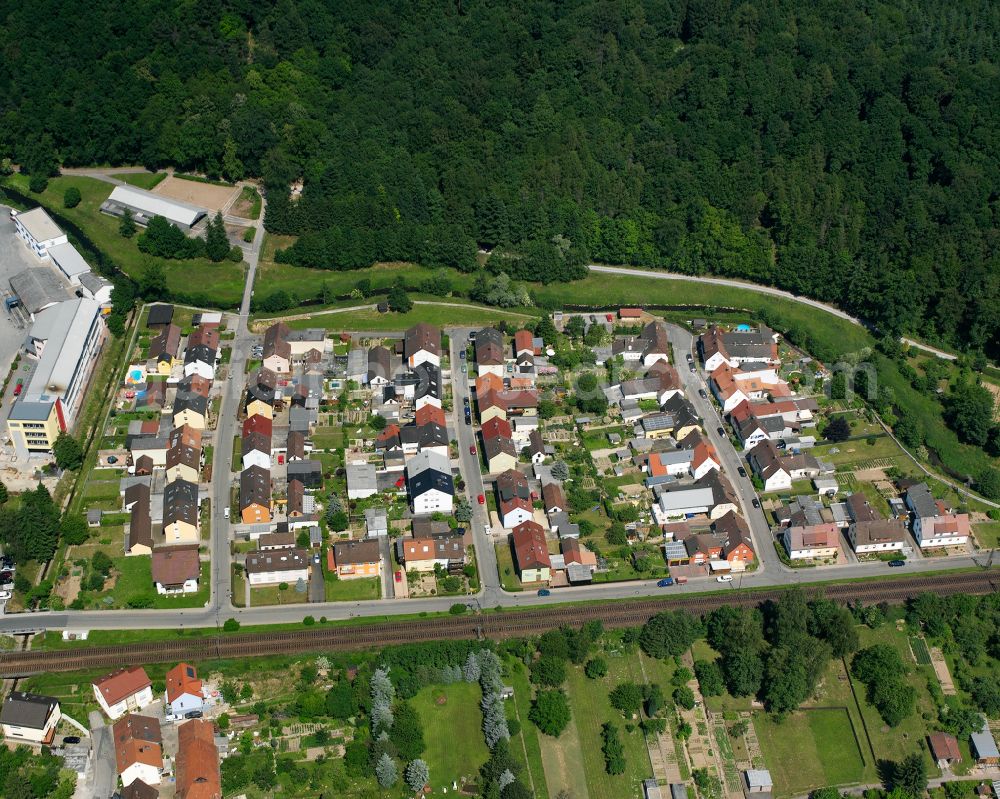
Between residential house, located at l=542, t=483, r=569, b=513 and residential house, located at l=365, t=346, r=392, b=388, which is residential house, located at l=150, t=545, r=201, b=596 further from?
residential house, located at l=542, t=483, r=569, b=513

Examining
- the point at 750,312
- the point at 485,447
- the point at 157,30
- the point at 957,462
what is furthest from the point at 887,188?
the point at 157,30

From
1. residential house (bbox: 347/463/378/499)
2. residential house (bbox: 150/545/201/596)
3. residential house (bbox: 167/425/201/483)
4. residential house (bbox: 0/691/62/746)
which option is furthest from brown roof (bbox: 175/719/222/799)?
residential house (bbox: 167/425/201/483)

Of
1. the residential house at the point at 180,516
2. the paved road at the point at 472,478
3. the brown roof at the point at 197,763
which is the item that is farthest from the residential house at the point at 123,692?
the paved road at the point at 472,478

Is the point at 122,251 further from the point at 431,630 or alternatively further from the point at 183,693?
the point at 431,630

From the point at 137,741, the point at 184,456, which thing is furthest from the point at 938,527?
the point at 137,741

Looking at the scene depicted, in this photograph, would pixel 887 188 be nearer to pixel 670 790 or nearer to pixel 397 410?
pixel 397 410

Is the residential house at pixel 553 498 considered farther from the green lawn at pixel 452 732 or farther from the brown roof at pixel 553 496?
the green lawn at pixel 452 732
